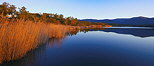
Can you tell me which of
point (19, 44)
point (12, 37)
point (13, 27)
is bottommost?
point (19, 44)

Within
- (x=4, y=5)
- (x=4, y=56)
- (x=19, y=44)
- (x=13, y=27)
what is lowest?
(x=4, y=56)

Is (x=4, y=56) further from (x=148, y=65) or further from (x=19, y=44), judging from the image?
(x=148, y=65)

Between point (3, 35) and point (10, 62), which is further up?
point (3, 35)

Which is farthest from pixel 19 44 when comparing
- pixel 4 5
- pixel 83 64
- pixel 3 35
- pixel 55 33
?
pixel 4 5

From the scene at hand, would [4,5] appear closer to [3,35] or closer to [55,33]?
[55,33]

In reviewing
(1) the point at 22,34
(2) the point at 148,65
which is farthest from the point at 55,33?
(2) the point at 148,65

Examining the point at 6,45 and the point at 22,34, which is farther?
the point at 22,34

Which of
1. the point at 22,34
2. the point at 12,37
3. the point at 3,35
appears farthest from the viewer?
the point at 22,34

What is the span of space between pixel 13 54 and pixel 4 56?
274 mm

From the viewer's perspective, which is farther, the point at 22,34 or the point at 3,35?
the point at 22,34

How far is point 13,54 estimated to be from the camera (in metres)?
3.68

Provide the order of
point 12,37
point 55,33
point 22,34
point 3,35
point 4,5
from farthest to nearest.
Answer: point 4,5, point 55,33, point 22,34, point 12,37, point 3,35

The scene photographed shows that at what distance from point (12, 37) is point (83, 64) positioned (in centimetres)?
287

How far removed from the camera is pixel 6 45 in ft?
11.3
